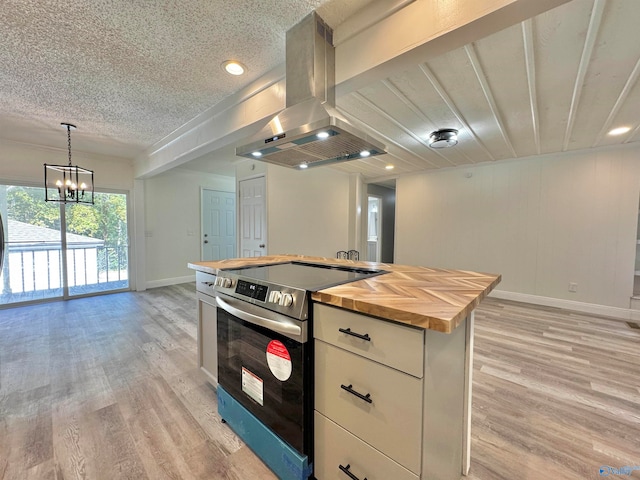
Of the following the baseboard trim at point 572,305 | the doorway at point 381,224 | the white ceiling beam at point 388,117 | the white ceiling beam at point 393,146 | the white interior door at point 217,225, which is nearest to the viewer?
the white ceiling beam at point 388,117

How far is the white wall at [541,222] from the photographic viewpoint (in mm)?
3648

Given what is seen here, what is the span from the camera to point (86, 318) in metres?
3.59

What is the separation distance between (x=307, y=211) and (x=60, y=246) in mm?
4182

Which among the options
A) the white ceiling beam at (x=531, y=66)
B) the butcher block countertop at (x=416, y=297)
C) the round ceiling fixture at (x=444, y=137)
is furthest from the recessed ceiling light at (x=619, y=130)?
the butcher block countertop at (x=416, y=297)

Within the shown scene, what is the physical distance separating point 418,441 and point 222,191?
629cm

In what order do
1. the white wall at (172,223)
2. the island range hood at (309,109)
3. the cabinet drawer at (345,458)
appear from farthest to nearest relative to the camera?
the white wall at (172,223)
the island range hood at (309,109)
the cabinet drawer at (345,458)

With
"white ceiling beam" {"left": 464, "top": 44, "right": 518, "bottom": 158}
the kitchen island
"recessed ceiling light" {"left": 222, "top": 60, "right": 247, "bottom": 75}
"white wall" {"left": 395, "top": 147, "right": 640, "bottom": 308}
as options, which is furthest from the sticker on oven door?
"white wall" {"left": 395, "top": 147, "right": 640, "bottom": 308}

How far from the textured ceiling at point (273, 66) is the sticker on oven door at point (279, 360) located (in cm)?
170

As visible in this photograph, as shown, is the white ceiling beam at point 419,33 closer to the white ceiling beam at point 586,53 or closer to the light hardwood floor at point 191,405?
the white ceiling beam at point 586,53

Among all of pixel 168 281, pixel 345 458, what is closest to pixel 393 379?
pixel 345 458

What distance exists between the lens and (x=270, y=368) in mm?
1340

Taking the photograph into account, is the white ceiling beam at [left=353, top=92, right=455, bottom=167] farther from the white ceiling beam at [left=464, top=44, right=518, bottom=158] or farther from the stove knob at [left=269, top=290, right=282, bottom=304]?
the stove knob at [left=269, top=290, right=282, bottom=304]

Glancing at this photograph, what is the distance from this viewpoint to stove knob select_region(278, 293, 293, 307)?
1.20 metres

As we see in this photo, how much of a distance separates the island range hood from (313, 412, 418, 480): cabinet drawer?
4.71 ft
